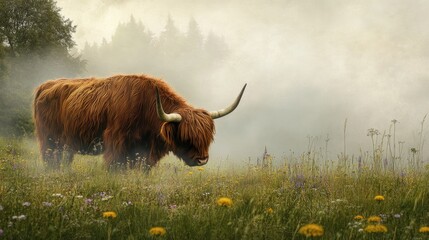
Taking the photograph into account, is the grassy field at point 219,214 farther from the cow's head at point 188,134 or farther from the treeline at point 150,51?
the treeline at point 150,51

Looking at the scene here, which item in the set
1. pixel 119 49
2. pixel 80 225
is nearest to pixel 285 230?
pixel 80 225

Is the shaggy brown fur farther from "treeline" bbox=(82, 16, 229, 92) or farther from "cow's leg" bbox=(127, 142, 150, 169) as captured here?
"treeline" bbox=(82, 16, 229, 92)

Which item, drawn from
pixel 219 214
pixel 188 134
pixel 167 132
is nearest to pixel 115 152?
pixel 167 132

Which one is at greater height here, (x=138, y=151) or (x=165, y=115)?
(x=165, y=115)

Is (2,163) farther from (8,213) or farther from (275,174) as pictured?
(8,213)

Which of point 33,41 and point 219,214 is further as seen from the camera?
point 33,41

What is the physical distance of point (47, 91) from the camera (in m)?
9.36

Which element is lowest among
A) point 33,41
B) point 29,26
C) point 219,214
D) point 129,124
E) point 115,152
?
point 219,214

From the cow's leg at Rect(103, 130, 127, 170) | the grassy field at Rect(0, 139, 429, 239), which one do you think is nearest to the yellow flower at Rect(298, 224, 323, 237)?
the grassy field at Rect(0, 139, 429, 239)

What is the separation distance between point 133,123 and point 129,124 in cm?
7

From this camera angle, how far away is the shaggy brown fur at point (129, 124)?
757cm

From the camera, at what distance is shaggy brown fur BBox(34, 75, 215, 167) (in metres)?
7.57

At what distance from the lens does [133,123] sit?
7.77 meters

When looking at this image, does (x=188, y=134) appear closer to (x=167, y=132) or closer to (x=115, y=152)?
(x=167, y=132)
